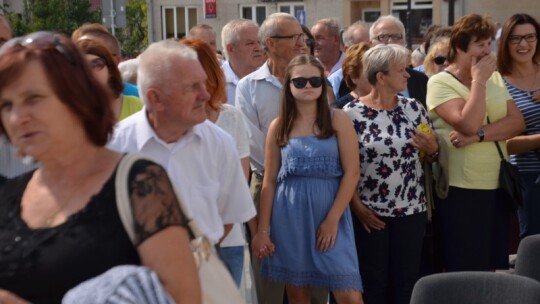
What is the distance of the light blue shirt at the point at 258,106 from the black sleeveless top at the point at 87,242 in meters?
3.30

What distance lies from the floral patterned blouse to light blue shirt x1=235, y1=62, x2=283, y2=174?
1.82 feet

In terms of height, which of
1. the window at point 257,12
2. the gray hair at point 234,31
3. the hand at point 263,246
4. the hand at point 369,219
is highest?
the window at point 257,12

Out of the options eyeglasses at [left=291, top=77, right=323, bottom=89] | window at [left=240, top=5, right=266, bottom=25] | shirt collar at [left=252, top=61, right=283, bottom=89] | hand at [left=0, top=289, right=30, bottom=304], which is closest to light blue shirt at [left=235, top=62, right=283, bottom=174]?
shirt collar at [left=252, top=61, right=283, bottom=89]

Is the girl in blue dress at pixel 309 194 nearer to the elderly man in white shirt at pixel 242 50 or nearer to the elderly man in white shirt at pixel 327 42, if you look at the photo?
the elderly man in white shirt at pixel 242 50

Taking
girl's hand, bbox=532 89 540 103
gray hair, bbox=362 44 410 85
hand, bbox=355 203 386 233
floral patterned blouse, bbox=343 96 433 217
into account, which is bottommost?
hand, bbox=355 203 386 233

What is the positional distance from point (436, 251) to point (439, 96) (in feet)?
3.41

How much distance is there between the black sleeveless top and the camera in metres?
2.21

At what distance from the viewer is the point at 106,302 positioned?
210 cm

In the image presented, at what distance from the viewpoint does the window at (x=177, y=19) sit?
38.2 meters

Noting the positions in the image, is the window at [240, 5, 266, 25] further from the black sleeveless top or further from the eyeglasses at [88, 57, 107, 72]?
the black sleeveless top

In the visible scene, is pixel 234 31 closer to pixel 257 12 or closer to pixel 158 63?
pixel 158 63

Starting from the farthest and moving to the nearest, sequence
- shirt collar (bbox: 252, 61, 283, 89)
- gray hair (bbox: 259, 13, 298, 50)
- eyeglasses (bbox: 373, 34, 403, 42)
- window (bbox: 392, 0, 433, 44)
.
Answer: window (bbox: 392, 0, 433, 44), eyeglasses (bbox: 373, 34, 403, 42), gray hair (bbox: 259, 13, 298, 50), shirt collar (bbox: 252, 61, 283, 89)

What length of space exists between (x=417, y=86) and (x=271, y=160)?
1451 millimetres

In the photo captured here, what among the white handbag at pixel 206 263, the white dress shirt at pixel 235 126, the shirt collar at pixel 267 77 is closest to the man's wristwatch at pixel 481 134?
the shirt collar at pixel 267 77
